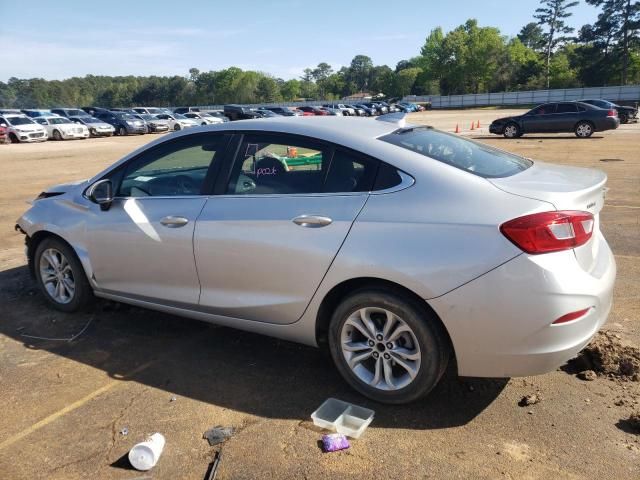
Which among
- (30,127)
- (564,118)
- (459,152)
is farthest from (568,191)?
(30,127)

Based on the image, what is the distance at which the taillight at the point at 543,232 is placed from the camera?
107 inches

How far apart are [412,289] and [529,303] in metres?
0.59

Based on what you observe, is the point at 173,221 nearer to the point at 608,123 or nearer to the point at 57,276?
the point at 57,276

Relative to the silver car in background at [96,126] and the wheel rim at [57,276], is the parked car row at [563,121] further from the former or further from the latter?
the silver car in background at [96,126]

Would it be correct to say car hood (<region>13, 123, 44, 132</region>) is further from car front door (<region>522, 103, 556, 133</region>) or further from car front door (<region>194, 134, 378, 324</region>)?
car front door (<region>194, 134, 378, 324</region>)

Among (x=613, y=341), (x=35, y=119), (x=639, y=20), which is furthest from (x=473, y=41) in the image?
(x=613, y=341)

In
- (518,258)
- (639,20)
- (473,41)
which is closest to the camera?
(518,258)

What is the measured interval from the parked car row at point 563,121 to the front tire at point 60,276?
21952 mm

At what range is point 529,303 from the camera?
273 cm

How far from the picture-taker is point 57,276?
477 cm

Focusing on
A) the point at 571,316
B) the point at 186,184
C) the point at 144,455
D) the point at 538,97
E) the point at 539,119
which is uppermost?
the point at 186,184

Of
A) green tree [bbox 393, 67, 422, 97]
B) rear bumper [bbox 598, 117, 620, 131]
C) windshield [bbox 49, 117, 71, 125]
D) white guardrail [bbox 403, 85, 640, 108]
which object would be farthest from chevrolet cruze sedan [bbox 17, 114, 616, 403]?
green tree [bbox 393, 67, 422, 97]

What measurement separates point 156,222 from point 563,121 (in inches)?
869

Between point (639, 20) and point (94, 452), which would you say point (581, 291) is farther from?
point (639, 20)
